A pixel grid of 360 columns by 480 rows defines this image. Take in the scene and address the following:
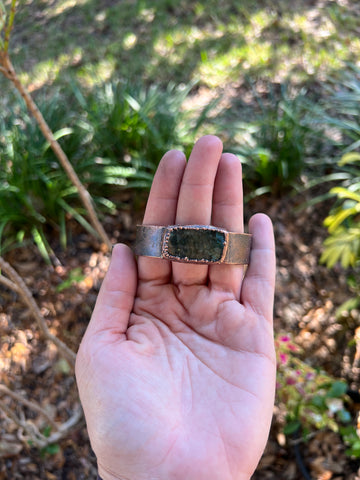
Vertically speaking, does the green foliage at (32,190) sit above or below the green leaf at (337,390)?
above

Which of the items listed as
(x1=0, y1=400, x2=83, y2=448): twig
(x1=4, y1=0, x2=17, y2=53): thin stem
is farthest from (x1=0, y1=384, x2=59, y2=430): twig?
(x1=4, y1=0, x2=17, y2=53): thin stem

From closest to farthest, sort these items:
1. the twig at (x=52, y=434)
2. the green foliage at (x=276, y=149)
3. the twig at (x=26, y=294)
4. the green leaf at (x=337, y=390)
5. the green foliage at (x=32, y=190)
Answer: the twig at (x=26, y=294), the green leaf at (x=337, y=390), the twig at (x=52, y=434), the green foliage at (x=32, y=190), the green foliage at (x=276, y=149)

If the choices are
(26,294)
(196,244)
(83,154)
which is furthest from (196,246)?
(83,154)

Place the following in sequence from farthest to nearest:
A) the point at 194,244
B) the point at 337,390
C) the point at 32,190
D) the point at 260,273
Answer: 1. the point at 32,190
2. the point at 337,390
3. the point at 260,273
4. the point at 194,244

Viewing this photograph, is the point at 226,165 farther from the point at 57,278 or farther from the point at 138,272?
the point at 57,278

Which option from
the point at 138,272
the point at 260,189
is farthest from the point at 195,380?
the point at 260,189

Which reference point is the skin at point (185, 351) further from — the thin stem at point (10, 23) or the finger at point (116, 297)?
the thin stem at point (10, 23)

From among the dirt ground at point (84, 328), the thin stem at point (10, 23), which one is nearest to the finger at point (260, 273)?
the dirt ground at point (84, 328)

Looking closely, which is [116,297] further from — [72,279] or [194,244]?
[72,279]
